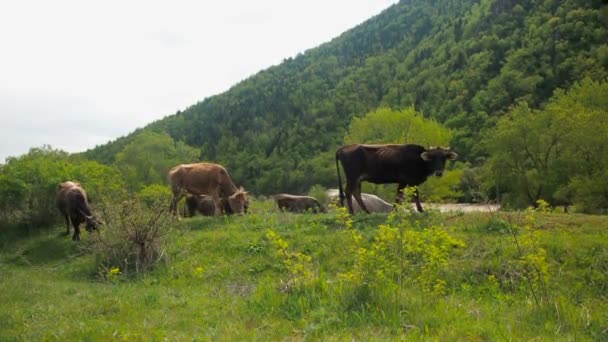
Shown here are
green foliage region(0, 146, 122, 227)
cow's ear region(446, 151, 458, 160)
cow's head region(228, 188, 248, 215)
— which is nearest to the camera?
cow's ear region(446, 151, 458, 160)

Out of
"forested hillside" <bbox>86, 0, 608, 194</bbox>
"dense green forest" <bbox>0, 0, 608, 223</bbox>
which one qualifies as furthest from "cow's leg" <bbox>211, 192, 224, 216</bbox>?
"forested hillside" <bbox>86, 0, 608, 194</bbox>

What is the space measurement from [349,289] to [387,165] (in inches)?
364

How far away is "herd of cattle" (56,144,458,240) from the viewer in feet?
52.6

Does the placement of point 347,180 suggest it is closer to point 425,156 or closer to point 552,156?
point 425,156

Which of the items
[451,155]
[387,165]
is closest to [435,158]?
[451,155]

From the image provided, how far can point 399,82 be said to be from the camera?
117938mm

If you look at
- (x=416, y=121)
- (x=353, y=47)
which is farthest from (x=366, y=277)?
(x=353, y=47)

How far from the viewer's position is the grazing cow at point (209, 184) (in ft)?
68.2

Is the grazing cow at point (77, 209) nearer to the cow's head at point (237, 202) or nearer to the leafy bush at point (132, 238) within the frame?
the leafy bush at point (132, 238)

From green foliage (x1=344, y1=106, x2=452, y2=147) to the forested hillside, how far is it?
72.9ft

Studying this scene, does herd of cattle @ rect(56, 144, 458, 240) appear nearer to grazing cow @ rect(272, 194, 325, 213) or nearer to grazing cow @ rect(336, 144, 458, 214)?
grazing cow @ rect(336, 144, 458, 214)

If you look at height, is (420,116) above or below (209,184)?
below

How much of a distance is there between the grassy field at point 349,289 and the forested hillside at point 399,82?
2402 inches

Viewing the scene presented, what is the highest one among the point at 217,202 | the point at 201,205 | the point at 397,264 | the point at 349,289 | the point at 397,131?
the point at 349,289
